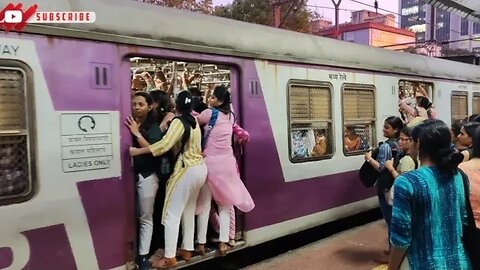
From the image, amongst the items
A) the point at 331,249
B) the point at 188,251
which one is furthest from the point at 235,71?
the point at 331,249

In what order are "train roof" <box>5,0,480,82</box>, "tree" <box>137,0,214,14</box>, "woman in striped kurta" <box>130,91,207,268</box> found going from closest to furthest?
"train roof" <box>5,0,480,82</box>
"woman in striped kurta" <box>130,91,207,268</box>
"tree" <box>137,0,214,14</box>

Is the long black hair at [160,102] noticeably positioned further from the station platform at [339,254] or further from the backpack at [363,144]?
the backpack at [363,144]

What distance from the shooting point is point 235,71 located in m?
5.05

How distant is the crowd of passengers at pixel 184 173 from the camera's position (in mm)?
4234

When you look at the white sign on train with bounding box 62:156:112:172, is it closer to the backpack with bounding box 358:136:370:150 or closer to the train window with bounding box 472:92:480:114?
the backpack with bounding box 358:136:370:150

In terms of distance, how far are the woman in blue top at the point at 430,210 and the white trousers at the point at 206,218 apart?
2451 millimetres

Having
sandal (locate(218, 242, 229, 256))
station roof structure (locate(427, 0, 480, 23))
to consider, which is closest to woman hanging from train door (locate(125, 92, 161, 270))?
sandal (locate(218, 242, 229, 256))

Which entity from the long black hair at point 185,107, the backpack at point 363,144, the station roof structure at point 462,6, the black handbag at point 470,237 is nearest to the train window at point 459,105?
the station roof structure at point 462,6

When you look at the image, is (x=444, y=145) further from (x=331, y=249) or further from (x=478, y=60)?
(x=478, y=60)

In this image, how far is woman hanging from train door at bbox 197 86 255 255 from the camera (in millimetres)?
4660

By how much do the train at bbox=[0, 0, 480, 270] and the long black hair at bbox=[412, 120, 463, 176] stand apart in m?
2.33

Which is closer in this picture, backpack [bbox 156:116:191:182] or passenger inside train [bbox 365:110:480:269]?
passenger inside train [bbox 365:110:480:269]

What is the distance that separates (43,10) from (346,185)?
14.0ft

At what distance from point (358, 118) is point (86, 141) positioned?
397 cm
